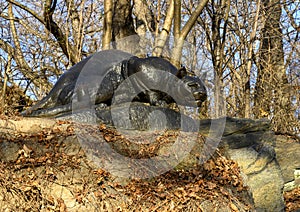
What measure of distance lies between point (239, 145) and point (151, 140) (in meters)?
1.47

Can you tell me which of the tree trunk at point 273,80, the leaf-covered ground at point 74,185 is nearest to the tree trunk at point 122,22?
the tree trunk at point 273,80

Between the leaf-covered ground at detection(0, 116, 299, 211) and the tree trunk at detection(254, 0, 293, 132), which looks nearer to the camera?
the leaf-covered ground at detection(0, 116, 299, 211)

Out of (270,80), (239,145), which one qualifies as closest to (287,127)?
(270,80)

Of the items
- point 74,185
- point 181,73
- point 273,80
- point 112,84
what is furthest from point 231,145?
point 273,80

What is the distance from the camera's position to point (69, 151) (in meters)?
5.13

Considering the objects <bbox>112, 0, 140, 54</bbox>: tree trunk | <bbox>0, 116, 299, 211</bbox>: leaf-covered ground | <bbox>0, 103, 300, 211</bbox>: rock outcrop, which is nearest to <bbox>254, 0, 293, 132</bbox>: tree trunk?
<bbox>112, 0, 140, 54</bbox>: tree trunk

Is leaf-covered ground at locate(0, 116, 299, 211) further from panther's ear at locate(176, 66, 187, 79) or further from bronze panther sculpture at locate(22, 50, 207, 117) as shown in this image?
panther's ear at locate(176, 66, 187, 79)

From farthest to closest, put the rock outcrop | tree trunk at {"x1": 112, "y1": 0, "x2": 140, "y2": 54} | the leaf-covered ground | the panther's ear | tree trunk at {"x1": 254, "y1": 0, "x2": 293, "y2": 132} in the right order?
tree trunk at {"x1": 254, "y1": 0, "x2": 293, "y2": 132} → tree trunk at {"x1": 112, "y1": 0, "x2": 140, "y2": 54} → the panther's ear → the rock outcrop → the leaf-covered ground

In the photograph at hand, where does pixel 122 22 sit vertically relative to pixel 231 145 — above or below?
above

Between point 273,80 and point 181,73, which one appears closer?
point 181,73

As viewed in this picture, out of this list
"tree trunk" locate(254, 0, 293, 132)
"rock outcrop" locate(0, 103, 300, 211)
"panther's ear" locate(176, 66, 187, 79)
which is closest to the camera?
"rock outcrop" locate(0, 103, 300, 211)

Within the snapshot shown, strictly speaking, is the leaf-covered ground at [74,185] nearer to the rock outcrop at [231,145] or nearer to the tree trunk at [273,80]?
the rock outcrop at [231,145]

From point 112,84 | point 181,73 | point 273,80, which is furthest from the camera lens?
point 273,80

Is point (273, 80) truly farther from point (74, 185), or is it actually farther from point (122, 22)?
point (74, 185)
